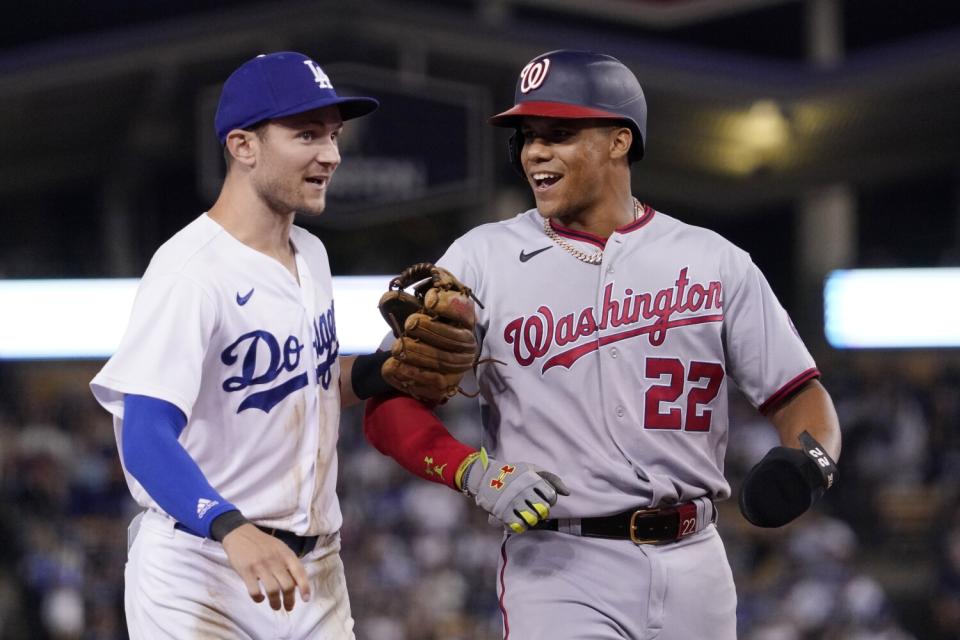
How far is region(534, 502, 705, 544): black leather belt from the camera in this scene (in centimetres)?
311

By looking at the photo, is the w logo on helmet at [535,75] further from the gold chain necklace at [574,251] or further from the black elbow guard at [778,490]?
the black elbow guard at [778,490]

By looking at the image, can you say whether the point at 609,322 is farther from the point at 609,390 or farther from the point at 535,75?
the point at 535,75

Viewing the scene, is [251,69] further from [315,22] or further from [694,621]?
[315,22]

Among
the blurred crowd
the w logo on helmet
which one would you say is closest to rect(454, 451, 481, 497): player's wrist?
the w logo on helmet

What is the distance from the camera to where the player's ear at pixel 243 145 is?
3059mm

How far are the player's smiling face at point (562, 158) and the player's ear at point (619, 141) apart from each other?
0.09 ft

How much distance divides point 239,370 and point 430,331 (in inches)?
17.2

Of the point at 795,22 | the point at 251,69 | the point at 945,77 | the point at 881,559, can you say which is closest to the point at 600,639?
the point at 251,69

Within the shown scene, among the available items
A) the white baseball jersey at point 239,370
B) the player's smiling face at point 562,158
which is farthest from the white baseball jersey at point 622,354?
the white baseball jersey at point 239,370

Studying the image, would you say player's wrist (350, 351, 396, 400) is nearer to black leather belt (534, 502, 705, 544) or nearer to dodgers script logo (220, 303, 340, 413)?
dodgers script logo (220, 303, 340, 413)

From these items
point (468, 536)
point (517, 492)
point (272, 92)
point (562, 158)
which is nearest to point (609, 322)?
point (562, 158)

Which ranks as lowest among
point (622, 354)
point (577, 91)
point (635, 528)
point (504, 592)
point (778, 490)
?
point (504, 592)

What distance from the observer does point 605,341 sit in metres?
3.17

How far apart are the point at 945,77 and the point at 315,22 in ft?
17.9
